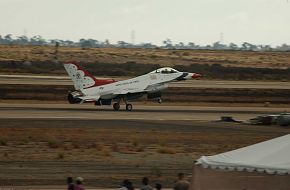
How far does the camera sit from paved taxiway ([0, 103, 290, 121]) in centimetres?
6338

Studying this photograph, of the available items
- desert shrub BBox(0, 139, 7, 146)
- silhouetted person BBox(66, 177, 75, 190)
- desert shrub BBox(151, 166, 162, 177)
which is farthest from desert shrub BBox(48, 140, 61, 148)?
silhouetted person BBox(66, 177, 75, 190)

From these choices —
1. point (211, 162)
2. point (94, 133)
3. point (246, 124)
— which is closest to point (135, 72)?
point (246, 124)

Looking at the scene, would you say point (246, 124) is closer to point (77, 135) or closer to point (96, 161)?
point (77, 135)

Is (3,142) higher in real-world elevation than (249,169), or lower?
lower

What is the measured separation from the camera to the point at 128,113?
68938mm

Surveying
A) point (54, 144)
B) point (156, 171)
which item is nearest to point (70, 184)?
point (156, 171)

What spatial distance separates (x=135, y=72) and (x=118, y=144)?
82332 mm

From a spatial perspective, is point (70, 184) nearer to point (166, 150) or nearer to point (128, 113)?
point (166, 150)

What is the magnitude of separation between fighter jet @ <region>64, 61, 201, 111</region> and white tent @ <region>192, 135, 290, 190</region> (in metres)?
49.6

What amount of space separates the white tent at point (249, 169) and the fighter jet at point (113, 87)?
49562mm

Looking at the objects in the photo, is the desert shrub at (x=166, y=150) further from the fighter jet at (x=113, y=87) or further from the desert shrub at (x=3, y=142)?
the fighter jet at (x=113, y=87)

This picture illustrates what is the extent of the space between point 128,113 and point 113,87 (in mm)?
3879

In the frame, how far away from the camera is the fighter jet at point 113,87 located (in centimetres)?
7050

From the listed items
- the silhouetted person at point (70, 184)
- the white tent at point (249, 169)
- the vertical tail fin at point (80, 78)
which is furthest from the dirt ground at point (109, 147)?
the vertical tail fin at point (80, 78)
